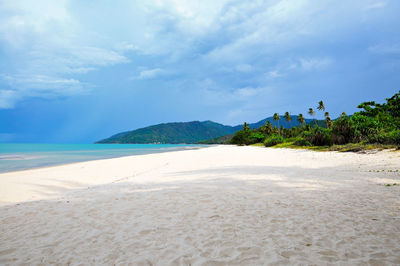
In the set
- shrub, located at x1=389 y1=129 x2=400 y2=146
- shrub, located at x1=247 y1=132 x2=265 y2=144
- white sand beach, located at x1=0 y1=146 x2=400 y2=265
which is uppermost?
shrub, located at x1=247 y1=132 x2=265 y2=144

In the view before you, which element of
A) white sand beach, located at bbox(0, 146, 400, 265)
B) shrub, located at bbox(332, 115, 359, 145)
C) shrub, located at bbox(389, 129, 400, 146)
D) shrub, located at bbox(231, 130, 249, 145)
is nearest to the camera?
white sand beach, located at bbox(0, 146, 400, 265)

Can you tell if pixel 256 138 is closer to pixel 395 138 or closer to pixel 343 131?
pixel 343 131

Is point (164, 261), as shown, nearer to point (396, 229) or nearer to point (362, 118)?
point (396, 229)

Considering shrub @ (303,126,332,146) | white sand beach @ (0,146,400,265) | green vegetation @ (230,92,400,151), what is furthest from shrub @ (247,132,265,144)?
white sand beach @ (0,146,400,265)

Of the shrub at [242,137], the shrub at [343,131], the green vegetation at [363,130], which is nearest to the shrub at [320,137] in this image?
the green vegetation at [363,130]

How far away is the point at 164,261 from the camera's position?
10.00ft

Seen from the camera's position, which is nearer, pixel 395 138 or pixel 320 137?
pixel 395 138

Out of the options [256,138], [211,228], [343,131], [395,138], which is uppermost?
[256,138]

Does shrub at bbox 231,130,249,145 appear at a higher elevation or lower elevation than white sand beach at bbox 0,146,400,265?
higher

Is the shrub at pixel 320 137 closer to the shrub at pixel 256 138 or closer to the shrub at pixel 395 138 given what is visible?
the shrub at pixel 395 138

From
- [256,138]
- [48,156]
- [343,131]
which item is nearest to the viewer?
[343,131]

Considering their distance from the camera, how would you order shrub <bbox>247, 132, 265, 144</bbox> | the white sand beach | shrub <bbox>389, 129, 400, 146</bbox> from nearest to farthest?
the white sand beach, shrub <bbox>389, 129, 400, 146</bbox>, shrub <bbox>247, 132, 265, 144</bbox>

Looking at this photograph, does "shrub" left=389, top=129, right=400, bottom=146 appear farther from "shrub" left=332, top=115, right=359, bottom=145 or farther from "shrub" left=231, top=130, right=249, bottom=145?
"shrub" left=231, top=130, right=249, bottom=145

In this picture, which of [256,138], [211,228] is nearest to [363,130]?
[211,228]
